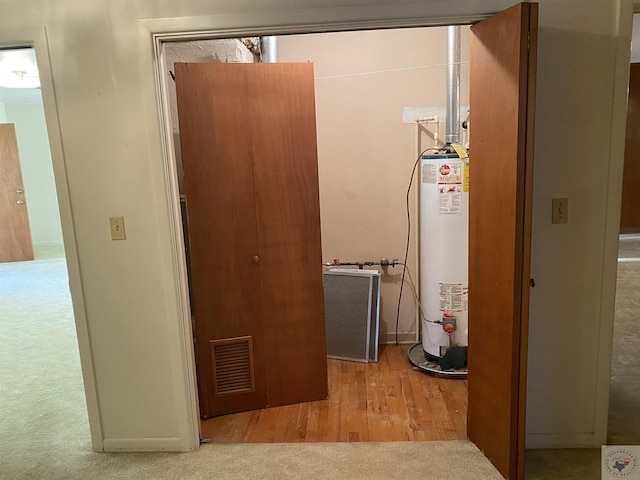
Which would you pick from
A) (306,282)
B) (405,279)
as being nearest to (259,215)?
(306,282)

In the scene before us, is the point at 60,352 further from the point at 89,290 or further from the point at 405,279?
the point at 405,279

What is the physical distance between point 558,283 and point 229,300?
1598 millimetres

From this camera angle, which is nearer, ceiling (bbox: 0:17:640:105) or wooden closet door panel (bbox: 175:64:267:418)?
wooden closet door panel (bbox: 175:64:267:418)

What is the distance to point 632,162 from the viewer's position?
6.29 metres

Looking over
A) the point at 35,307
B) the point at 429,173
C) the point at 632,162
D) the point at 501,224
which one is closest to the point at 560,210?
the point at 501,224

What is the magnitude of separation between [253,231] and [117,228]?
68cm

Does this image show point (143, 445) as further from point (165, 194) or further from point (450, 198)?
point (450, 198)

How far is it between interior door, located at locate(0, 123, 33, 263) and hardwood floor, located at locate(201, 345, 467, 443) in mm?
5479

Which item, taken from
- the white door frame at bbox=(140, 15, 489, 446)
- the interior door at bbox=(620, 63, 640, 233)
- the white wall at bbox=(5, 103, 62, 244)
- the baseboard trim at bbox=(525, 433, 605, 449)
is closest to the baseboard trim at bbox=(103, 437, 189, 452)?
the white door frame at bbox=(140, 15, 489, 446)

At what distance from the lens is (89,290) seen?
2008 mm

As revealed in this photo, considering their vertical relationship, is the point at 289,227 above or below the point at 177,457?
above

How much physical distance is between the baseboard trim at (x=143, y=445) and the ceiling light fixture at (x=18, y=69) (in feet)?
9.88

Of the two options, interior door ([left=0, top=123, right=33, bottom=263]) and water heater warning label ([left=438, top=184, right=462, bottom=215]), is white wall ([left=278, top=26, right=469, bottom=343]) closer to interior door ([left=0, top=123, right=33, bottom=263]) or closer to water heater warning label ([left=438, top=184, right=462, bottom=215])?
water heater warning label ([left=438, top=184, right=462, bottom=215])

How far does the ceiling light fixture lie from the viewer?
144 inches
